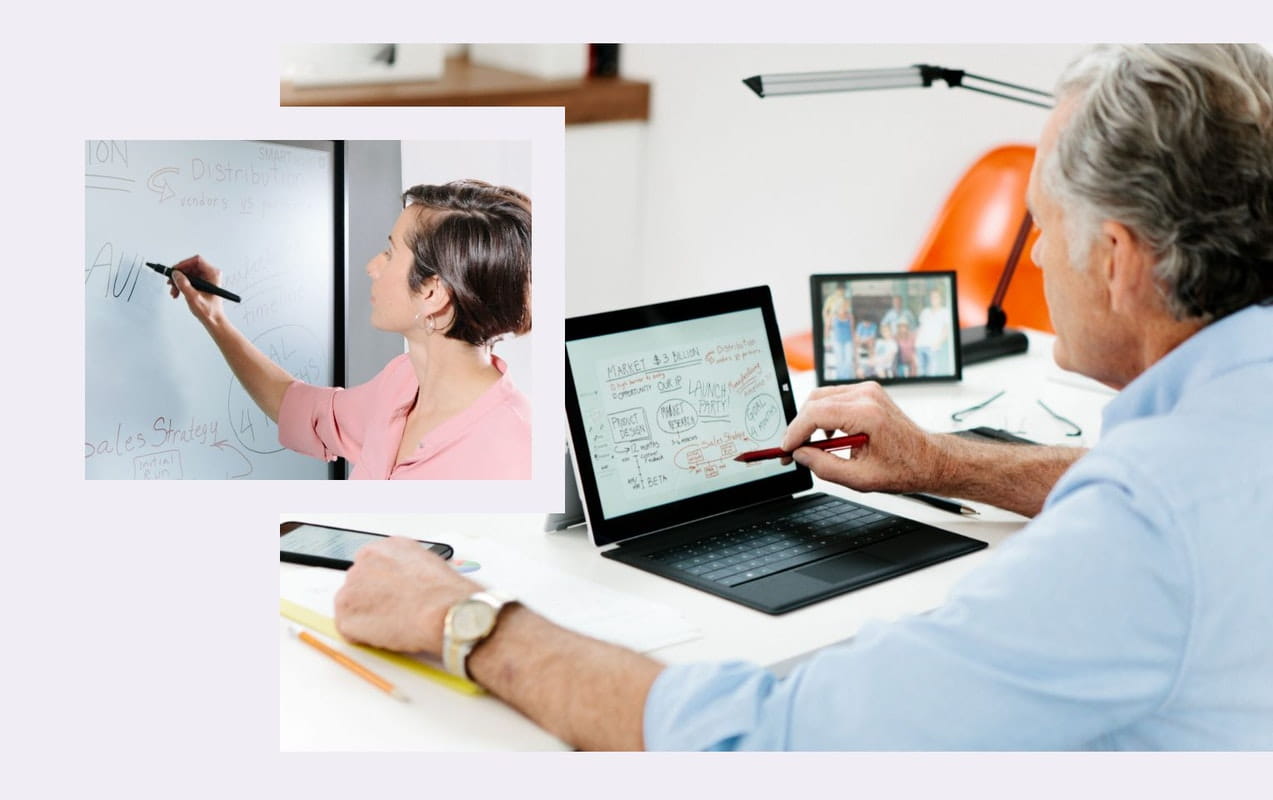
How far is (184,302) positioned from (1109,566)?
0.86 meters

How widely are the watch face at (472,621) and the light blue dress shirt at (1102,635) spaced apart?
0.23m

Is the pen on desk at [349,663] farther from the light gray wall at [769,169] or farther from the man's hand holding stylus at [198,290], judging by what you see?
the light gray wall at [769,169]

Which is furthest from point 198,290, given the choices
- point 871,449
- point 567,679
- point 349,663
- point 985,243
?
point 985,243

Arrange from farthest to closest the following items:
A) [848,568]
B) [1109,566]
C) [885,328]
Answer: [885,328] → [848,568] → [1109,566]

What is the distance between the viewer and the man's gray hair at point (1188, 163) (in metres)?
1.09

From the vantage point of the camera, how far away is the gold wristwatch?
3.85ft

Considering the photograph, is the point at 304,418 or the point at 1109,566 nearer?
the point at 1109,566

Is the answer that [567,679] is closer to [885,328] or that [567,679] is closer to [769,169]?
[885,328]

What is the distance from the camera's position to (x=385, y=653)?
1240 mm

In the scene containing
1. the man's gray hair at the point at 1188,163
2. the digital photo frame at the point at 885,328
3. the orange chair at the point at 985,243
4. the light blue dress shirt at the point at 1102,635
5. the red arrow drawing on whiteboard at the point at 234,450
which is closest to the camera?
the light blue dress shirt at the point at 1102,635

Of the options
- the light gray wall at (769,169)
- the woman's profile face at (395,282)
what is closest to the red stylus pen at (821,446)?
the woman's profile face at (395,282)

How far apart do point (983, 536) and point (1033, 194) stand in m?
0.50

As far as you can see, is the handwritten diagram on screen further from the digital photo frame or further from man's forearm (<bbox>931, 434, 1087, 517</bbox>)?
the digital photo frame

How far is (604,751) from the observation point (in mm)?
1098
